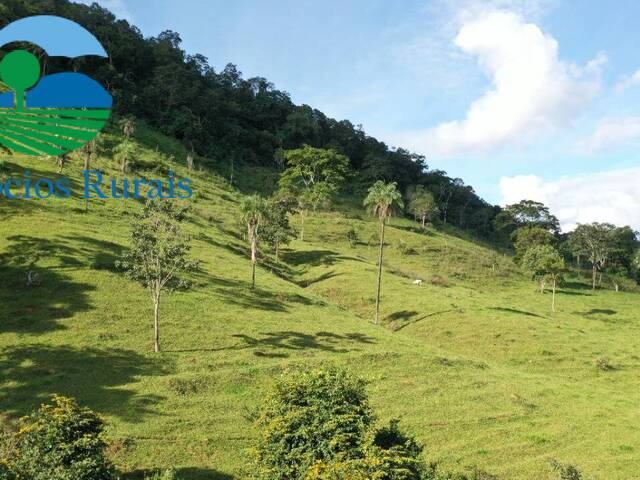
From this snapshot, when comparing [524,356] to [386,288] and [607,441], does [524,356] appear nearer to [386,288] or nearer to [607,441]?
[607,441]

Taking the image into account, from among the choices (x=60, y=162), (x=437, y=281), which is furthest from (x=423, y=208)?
(x=60, y=162)

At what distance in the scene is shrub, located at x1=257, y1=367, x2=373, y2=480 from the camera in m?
18.0

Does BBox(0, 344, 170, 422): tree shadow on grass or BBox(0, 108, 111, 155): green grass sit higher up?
BBox(0, 108, 111, 155): green grass

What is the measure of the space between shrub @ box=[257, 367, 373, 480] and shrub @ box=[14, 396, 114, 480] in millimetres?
6013

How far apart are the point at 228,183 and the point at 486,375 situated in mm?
93047

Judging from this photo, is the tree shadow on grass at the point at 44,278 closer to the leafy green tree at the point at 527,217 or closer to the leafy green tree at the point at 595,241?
the leafy green tree at the point at 595,241

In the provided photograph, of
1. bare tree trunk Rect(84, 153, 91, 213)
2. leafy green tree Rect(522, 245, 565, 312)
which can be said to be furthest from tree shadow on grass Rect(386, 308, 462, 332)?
bare tree trunk Rect(84, 153, 91, 213)

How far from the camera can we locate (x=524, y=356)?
50500 millimetres

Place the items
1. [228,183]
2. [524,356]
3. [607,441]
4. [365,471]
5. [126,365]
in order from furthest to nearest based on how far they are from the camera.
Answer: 1. [228,183]
2. [524,356]
3. [126,365]
4. [607,441]
5. [365,471]

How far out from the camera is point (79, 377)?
32312mm

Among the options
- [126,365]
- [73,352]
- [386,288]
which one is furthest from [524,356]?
[73,352]

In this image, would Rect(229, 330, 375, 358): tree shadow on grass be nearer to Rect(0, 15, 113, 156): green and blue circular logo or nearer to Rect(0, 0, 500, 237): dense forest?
Rect(0, 15, 113, 156): green and blue circular logo

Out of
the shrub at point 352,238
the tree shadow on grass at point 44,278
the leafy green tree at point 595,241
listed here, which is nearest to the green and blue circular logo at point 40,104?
the tree shadow on grass at point 44,278

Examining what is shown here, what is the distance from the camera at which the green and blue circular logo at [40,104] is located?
83312 mm
